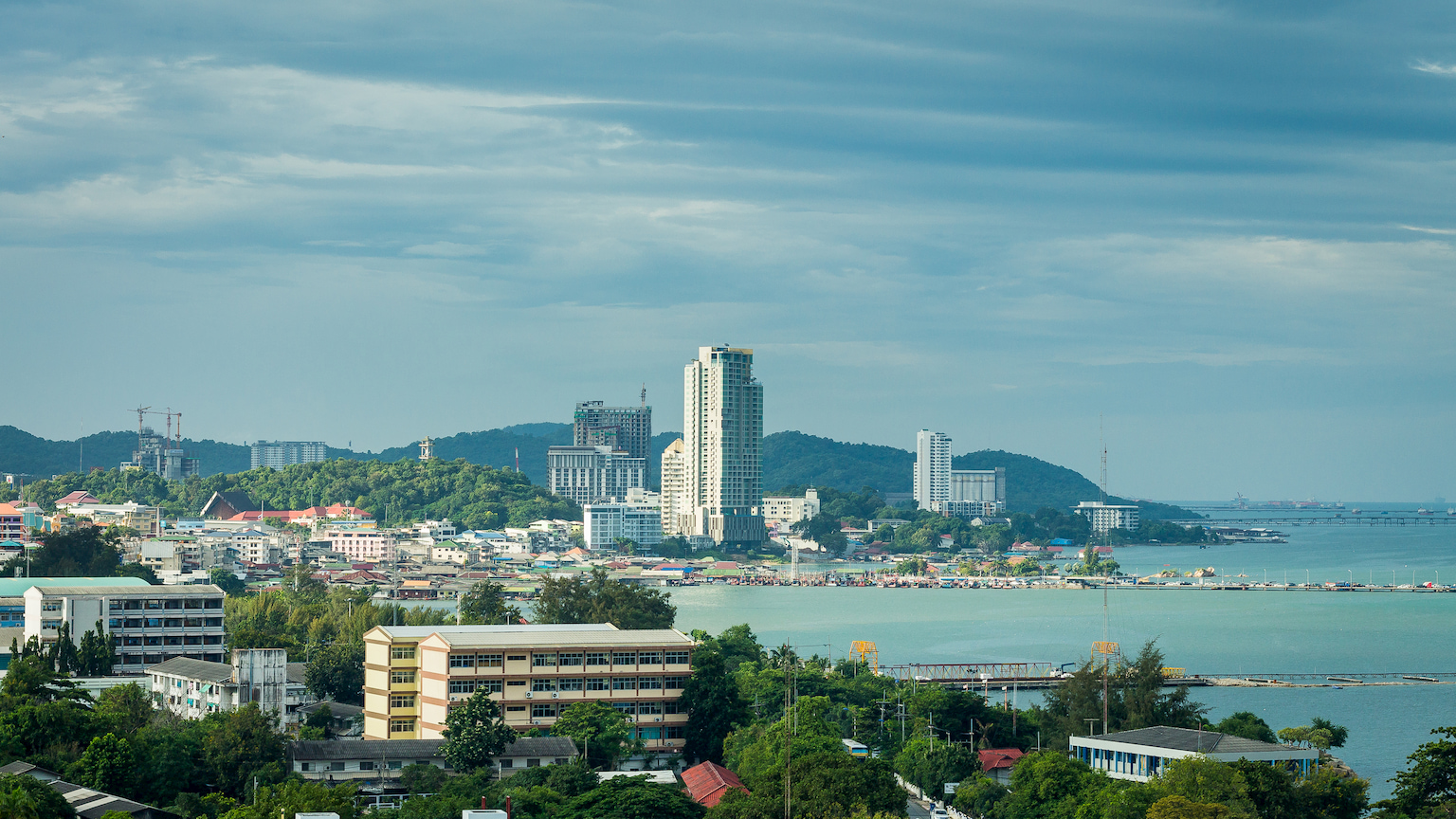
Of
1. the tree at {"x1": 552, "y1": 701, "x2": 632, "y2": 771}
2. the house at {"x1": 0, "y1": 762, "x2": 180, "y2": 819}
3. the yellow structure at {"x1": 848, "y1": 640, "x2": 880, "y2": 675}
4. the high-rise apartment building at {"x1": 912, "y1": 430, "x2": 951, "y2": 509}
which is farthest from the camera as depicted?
the high-rise apartment building at {"x1": 912, "y1": 430, "x2": 951, "y2": 509}

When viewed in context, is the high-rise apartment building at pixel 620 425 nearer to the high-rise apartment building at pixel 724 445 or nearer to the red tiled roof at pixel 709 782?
the high-rise apartment building at pixel 724 445

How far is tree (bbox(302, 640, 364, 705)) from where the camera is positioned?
22.0m

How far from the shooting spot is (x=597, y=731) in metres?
18.7

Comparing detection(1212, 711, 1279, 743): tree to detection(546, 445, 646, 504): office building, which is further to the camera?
detection(546, 445, 646, 504): office building

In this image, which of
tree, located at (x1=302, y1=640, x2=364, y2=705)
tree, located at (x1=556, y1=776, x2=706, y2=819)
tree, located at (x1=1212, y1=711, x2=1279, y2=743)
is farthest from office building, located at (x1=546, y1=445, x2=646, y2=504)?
tree, located at (x1=556, y1=776, x2=706, y2=819)

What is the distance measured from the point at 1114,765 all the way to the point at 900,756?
3.05m

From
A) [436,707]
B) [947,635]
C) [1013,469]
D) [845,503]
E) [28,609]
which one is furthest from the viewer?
[1013,469]

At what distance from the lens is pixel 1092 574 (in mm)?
68938

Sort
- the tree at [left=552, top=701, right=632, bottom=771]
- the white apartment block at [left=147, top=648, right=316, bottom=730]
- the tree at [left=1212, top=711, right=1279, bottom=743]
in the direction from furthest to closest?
the tree at [left=1212, top=711, right=1279, bottom=743]
the white apartment block at [left=147, top=648, right=316, bottom=730]
the tree at [left=552, top=701, right=632, bottom=771]

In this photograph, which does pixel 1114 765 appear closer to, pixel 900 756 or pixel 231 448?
pixel 900 756

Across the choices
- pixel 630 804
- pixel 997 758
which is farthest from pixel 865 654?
pixel 630 804

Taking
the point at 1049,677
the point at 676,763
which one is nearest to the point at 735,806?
the point at 676,763

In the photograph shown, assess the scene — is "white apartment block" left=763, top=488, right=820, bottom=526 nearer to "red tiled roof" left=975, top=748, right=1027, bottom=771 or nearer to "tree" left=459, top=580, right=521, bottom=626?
"tree" left=459, top=580, right=521, bottom=626

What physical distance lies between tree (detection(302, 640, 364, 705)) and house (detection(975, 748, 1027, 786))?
840 cm
